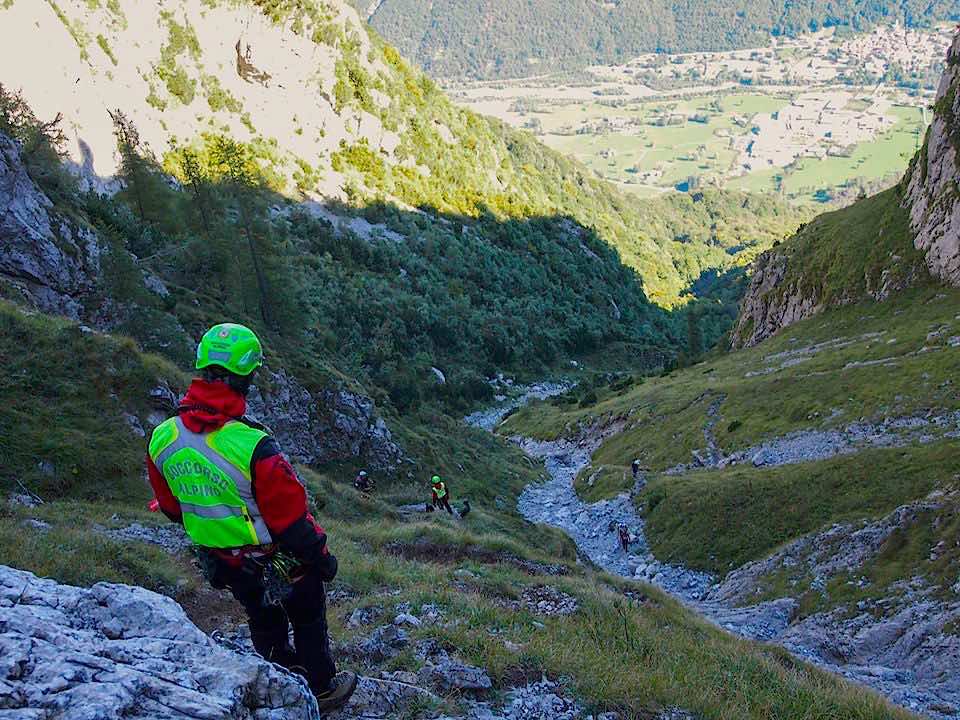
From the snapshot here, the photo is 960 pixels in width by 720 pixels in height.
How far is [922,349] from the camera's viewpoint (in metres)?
39.6

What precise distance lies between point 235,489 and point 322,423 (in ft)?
83.3

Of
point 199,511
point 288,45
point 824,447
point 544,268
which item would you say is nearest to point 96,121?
point 288,45

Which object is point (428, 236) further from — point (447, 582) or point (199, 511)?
point (199, 511)

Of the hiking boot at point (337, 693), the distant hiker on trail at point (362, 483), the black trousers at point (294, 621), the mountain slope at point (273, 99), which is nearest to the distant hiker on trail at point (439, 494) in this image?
the distant hiker on trail at point (362, 483)

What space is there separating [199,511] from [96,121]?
6300cm

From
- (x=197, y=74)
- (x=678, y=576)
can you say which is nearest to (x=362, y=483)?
(x=678, y=576)

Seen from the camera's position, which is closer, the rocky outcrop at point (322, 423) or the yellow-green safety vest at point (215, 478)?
the yellow-green safety vest at point (215, 478)

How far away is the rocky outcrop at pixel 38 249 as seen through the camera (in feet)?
86.9

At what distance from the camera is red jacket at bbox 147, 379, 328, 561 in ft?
19.5

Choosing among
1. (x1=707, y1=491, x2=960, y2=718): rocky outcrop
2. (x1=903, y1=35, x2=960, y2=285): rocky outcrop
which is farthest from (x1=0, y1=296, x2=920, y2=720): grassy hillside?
(x1=903, y1=35, x2=960, y2=285): rocky outcrop

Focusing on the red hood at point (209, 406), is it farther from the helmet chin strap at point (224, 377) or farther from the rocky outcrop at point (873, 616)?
the rocky outcrop at point (873, 616)

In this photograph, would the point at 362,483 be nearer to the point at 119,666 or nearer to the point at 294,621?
the point at 294,621

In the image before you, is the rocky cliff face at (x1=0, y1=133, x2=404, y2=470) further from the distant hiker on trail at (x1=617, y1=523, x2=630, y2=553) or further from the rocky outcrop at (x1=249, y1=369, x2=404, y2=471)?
the distant hiker on trail at (x1=617, y1=523, x2=630, y2=553)

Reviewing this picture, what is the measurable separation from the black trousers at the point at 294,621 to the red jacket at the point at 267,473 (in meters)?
0.50
